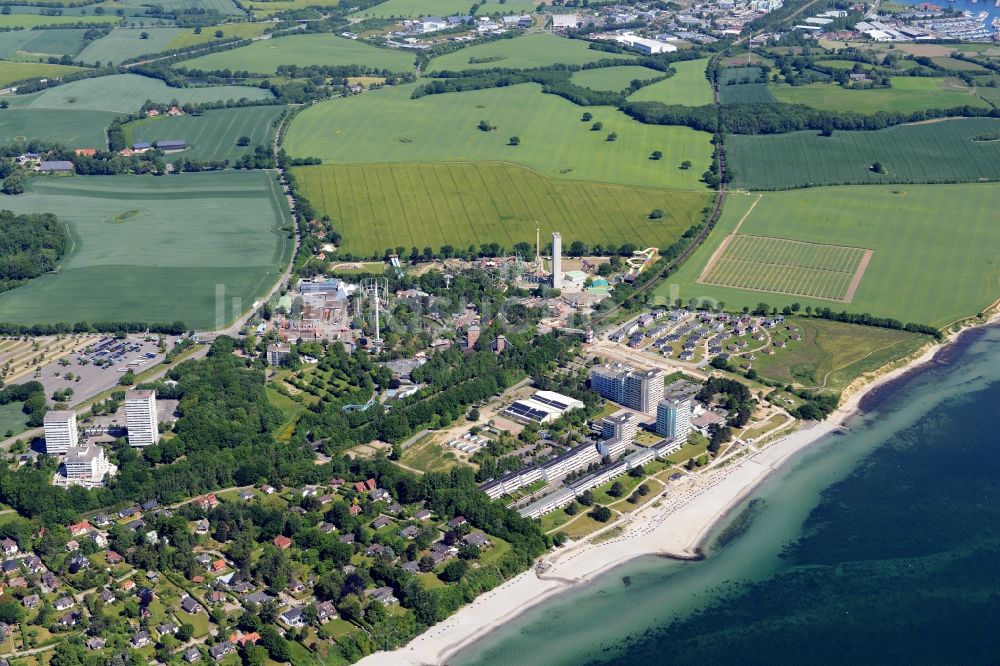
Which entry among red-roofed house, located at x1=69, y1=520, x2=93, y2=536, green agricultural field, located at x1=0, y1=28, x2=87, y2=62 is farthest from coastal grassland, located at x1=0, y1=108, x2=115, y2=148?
red-roofed house, located at x1=69, y1=520, x2=93, y2=536

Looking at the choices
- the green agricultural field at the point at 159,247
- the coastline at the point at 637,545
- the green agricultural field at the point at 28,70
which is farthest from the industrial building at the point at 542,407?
the green agricultural field at the point at 28,70

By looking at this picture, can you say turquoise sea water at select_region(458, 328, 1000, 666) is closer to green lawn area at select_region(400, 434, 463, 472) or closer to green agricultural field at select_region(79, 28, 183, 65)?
green lawn area at select_region(400, 434, 463, 472)

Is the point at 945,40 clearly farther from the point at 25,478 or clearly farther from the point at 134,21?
the point at 25,478

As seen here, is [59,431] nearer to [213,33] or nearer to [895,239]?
[895,239]

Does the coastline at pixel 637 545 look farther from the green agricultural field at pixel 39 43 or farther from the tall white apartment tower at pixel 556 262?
the green agricultural field at pixel 39 43

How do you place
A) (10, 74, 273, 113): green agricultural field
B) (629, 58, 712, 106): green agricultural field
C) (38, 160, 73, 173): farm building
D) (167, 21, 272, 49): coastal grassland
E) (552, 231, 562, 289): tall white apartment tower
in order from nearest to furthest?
1. (552, 231, 562, 289): tall white apartment tower
2. (38, 160, 73, 173): farm building
3. (629, 58, 712, 106): green agricultural field
4. (10, 74, 273, 113): green agricultural field
5. (167, 21, 272, 49): coastal grassland

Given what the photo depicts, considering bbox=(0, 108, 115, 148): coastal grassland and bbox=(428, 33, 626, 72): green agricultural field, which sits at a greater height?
bbox=(428, 33, 626, 72): green agricultural field

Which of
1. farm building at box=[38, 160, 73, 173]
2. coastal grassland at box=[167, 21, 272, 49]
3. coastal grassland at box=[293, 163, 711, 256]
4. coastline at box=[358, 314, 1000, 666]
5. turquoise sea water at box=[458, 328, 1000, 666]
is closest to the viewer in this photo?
turquoise sea water at box=[458, 328, 1000, 666]
